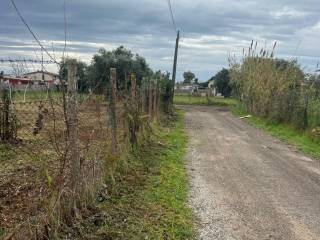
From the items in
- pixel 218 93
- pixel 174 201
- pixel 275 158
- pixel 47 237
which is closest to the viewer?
pixel 47 237

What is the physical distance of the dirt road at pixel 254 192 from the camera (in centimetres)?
666

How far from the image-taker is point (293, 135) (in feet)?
62.2

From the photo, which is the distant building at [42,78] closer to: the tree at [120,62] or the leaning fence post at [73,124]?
the leaning fence post at [73,124]

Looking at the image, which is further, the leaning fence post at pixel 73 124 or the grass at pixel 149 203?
the grass at pixel 149 203

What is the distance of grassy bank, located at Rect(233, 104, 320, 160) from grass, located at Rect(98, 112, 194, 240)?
544 cm

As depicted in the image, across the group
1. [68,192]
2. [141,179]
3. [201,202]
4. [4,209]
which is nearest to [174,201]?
[201,202]

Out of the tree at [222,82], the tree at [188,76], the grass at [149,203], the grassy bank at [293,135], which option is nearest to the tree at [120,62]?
the grassy bank at [293,135]

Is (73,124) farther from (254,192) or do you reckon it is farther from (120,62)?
(120,62)

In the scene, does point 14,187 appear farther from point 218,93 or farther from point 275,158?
point 218,93

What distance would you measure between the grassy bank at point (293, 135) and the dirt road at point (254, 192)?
1.97 feet

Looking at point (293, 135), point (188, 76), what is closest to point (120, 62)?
point (293, 135)

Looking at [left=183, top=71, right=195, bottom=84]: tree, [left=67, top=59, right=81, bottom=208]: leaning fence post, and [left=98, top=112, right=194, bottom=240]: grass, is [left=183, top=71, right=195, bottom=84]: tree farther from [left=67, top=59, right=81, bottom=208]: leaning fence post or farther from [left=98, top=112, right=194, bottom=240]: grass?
[left=67, top=59, right=81, bottom=208]: leaning fence post

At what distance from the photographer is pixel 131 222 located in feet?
21.3

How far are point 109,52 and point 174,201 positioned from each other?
3743cm
